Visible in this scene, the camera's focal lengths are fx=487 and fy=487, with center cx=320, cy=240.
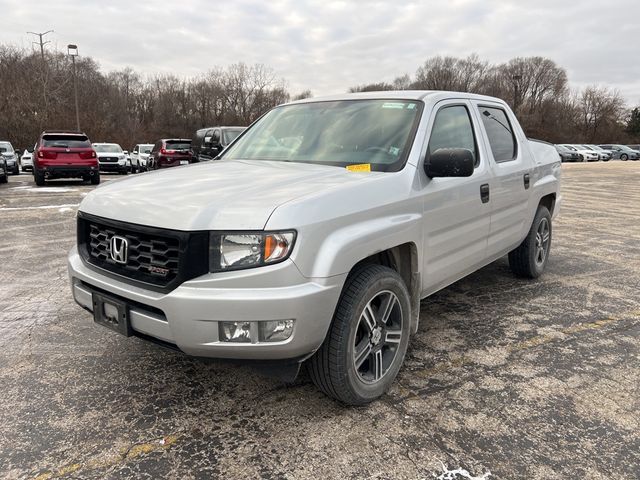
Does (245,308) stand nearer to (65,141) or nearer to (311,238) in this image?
(311,238)

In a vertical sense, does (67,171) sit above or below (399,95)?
below

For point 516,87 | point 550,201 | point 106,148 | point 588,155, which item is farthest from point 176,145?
point 516,87

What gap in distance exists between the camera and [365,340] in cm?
279

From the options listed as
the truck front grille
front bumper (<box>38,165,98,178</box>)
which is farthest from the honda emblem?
front bumper (<box>38,165,98,178</box>)

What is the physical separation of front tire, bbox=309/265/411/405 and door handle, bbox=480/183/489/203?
49.5 inches

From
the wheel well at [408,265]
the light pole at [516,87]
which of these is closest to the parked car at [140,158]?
the wheel well at [408,265]

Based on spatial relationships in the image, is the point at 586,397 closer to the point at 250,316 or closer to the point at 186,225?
the point at 250,316

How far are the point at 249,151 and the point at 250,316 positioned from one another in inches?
80.9

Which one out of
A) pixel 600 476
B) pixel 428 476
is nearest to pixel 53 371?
pixel 428 476

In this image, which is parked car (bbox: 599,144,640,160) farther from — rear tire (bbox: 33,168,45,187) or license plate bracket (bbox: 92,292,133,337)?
license plate bracket (bbox: 92,292,133,337)

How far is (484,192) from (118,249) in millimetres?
2668

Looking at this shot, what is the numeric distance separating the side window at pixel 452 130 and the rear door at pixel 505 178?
21cm

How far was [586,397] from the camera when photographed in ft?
9.48

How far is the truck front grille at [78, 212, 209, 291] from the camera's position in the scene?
2.29 metres
